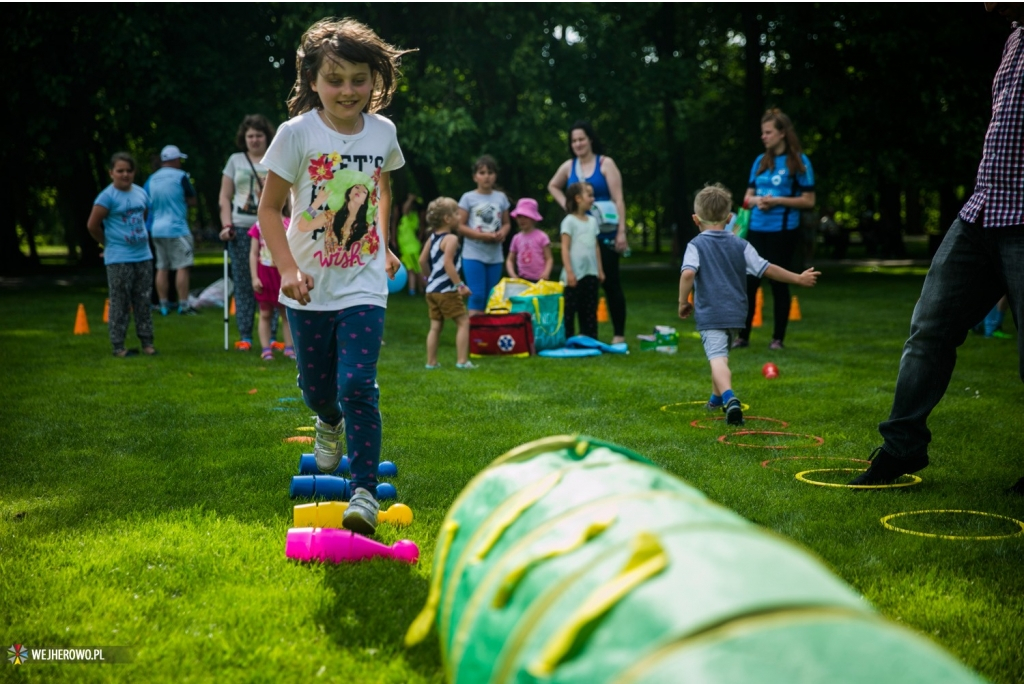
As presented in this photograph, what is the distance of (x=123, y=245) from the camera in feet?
33.8

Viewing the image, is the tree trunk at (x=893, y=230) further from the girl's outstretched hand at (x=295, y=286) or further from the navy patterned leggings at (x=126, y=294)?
the girl's outstretched hand at (x=295, y=286)

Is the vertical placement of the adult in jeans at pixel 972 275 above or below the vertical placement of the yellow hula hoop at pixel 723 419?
above

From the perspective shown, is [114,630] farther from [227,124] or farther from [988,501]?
[227,124]

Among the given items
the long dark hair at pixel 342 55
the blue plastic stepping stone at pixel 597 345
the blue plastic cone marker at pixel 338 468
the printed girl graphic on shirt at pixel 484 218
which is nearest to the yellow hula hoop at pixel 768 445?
the blue plastic cone marker at pixel 338 468

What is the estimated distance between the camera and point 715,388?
7.21 metres

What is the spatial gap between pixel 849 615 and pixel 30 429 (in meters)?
6.31

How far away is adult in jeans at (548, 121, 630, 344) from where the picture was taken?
35.0ft

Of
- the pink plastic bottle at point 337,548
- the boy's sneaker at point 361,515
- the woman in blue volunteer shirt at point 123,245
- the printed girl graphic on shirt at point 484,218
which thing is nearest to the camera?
the pink plastic bottle at point 337,548

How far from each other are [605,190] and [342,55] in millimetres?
6751

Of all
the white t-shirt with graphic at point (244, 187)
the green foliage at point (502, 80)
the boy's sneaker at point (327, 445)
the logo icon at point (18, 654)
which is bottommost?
the logo icon at point (18, 654)

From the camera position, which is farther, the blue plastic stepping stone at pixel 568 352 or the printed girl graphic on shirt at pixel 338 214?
the blue plastic stepping stone at pixel 568 352

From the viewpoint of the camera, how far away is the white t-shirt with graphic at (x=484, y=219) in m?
10.7

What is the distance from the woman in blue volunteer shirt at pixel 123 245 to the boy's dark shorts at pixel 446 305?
308 centimetres

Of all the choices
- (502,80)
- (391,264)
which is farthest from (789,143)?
(502,80)
